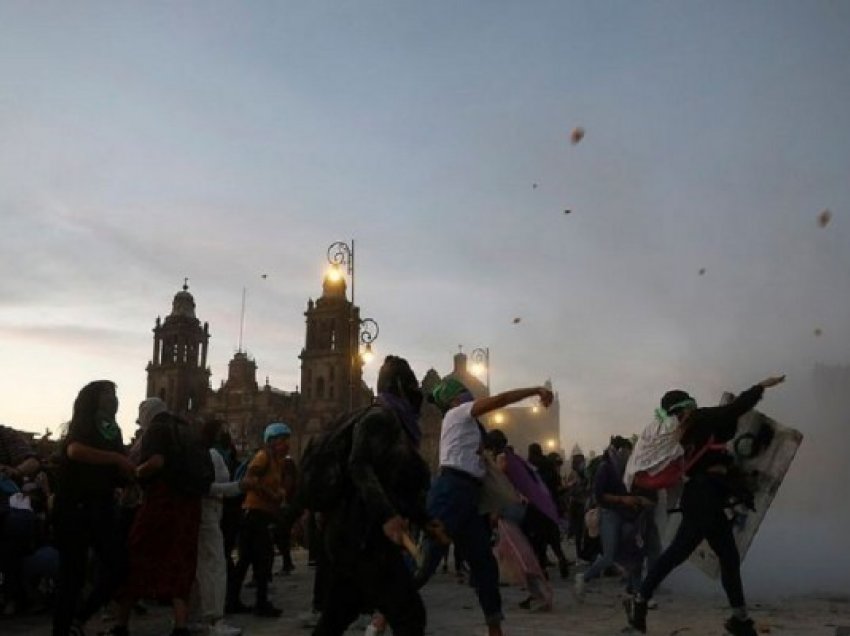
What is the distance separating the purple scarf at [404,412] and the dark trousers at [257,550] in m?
4.36

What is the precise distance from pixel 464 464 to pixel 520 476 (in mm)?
2019

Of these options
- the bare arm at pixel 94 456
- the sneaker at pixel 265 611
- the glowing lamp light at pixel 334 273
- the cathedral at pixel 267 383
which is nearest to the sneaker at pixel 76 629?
the bare arm at pixel 94 456

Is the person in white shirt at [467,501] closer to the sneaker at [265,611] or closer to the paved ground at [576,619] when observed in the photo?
the paved ground at [576,619]

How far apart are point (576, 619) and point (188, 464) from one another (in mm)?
4012

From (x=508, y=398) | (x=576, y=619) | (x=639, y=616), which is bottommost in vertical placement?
(x=576, y=619)

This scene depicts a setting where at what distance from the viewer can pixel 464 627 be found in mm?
6930

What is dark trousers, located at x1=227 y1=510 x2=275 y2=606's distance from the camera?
7617mm

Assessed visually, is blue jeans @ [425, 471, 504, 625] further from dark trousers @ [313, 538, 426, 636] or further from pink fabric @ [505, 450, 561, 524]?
dark trousers @ [313, 538, 426, 636]

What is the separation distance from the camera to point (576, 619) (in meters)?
7.27

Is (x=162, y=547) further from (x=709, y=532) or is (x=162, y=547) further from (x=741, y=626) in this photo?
(x=741, y=626)

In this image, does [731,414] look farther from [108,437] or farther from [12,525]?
[12,525]

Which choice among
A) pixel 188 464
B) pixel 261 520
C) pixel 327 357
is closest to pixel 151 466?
pixel 188 464

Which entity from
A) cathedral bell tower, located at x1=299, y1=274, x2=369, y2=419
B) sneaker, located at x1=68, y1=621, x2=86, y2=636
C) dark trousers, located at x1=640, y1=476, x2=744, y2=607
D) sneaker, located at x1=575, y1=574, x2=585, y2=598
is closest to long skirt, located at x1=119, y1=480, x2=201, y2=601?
sneaker, located at x1=68, y1=621, x2=86, y2=636

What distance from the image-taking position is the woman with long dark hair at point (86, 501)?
17.5ft
